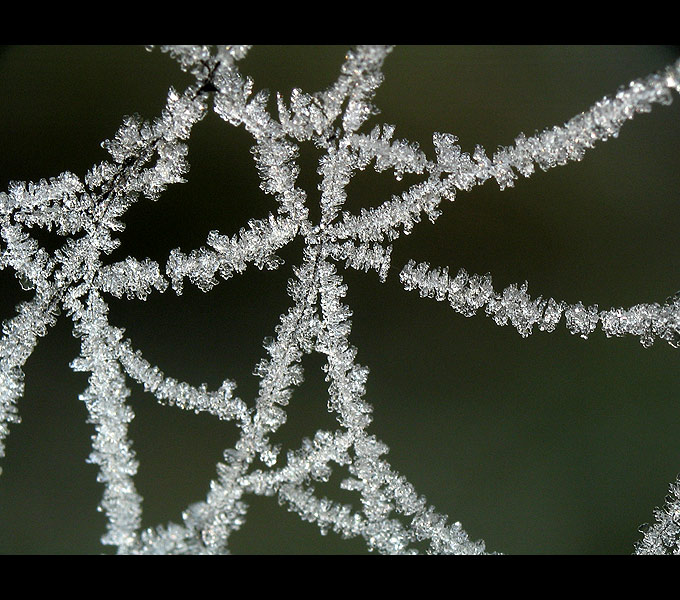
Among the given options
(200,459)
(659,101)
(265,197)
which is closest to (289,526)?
(200,459)

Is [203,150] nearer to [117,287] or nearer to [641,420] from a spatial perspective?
[117,287]

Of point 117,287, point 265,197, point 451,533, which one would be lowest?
point 451,533

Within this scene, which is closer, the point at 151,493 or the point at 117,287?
the point at 117,287

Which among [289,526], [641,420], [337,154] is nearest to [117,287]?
[337,154]

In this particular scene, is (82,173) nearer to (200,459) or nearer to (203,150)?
(203,150)

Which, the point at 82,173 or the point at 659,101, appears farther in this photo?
the point at 82,173

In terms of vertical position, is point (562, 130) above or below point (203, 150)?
below
